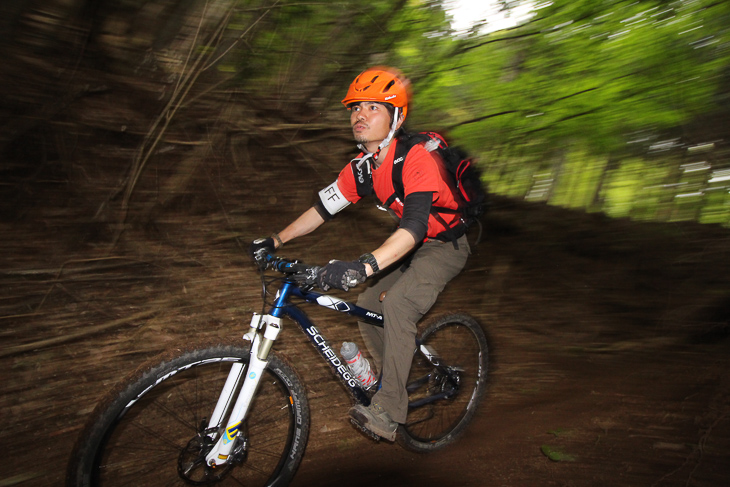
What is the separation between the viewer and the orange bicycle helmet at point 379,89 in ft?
9.73

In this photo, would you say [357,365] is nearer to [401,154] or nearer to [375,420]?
[375,420]

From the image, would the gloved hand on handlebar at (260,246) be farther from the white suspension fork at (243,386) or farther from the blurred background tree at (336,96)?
the blurred background tree at (336,96)

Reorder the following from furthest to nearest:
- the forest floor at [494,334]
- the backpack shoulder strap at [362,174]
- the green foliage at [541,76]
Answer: the green foliage at [541,76]
the forest floor at [494,334]
the backpack shoulder strap at [362,174]

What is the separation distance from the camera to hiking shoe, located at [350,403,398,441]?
3.04 metres

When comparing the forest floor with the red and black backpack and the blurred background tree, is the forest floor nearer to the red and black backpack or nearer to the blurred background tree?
the blurred background tree

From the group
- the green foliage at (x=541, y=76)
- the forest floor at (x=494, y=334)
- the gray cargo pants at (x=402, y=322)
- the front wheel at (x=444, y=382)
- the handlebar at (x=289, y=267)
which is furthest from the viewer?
the green foliage at (x=541, y=76)

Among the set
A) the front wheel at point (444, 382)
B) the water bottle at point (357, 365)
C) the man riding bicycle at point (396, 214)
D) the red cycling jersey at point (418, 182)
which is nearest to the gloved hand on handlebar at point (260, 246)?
the man riding bicycle at point (396, 214)

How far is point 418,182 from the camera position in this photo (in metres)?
2.84

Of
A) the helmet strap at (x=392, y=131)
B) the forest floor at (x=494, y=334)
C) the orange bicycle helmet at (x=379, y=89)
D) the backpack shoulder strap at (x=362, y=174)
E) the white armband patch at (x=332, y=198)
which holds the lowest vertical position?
the forest floor at (x=494, y=334)

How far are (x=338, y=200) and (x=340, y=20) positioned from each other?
9.42ft

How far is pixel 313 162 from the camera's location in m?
5.34

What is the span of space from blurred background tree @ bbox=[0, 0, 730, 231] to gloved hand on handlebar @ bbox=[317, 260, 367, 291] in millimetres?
2631

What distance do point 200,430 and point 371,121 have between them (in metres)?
2.22

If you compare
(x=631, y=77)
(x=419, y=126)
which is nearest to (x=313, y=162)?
(x=419, y=126)
